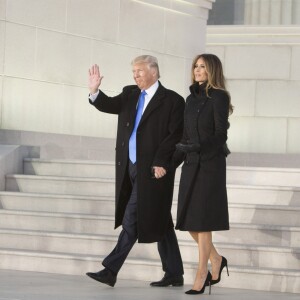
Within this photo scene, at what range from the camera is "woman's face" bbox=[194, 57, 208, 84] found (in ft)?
31.0

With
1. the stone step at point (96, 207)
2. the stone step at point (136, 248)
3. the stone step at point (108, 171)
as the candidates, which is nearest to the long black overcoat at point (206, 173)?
the stone step at point (136, 248)

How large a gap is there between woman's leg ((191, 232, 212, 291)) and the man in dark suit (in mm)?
528

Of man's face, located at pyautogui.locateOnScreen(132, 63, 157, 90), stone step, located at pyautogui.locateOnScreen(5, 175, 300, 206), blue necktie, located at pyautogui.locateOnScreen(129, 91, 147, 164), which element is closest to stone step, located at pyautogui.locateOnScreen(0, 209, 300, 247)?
stone step, located at pyautogui.locateOnScreen(5, 175, 300, 206)

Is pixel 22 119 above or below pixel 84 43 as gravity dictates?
below

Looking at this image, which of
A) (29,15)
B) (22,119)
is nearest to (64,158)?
(22,119)

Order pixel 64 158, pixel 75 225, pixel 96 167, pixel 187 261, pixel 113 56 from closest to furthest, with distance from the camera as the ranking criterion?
pixel 187 261, pixel 75 225, pixel 96 167, pixel 64 158, pixel 113 56

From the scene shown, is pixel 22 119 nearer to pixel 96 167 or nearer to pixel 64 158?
pixel 64 158

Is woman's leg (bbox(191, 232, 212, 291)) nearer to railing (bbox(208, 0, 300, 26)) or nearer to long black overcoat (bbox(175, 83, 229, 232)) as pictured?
long black overcoat (bbox(175, 83, 229, 232))

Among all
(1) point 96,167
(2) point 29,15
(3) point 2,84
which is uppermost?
(2) point 29,15

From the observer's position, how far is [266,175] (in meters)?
12.2

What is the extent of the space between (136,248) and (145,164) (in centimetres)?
141

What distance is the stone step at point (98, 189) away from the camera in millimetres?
11430

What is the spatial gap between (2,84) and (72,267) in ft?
13.3

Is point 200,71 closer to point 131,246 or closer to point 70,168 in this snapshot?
point 131,246
